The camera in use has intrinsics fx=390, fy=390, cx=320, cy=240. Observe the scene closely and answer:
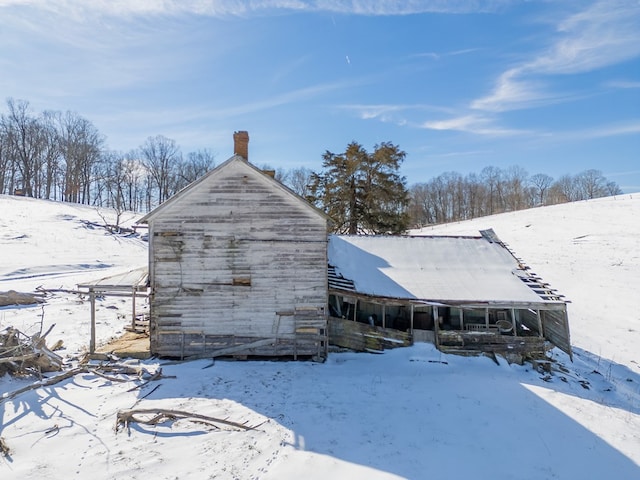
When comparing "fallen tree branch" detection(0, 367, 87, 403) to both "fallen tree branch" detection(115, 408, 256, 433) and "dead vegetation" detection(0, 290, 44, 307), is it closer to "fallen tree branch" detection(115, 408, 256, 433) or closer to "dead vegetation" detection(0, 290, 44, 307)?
"fallen tree branch" detection(115, 408, 256, 433)

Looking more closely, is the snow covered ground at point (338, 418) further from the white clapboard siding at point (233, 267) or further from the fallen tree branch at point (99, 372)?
the white clapboard siding at point (233, 267)

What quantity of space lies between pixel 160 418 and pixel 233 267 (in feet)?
17.9

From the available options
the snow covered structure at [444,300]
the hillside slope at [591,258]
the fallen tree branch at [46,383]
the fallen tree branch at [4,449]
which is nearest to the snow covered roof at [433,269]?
the snow covered structure at [444,300]

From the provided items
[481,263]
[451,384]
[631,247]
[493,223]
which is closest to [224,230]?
[451,384]

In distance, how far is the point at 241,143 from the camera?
47.3ft

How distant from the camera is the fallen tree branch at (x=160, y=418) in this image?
9.31m

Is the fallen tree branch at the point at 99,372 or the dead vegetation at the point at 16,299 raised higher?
the dead vegetation at the point at 16,299

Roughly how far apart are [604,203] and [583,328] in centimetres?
3790

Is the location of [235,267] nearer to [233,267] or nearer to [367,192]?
[233,267]

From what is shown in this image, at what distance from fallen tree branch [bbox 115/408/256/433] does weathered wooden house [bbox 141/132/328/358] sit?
4.12 metres

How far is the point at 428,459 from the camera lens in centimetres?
848

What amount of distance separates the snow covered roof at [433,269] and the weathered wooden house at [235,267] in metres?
2.57

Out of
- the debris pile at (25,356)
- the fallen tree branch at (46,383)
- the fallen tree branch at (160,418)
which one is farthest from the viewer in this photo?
the debris pile at (25,356)

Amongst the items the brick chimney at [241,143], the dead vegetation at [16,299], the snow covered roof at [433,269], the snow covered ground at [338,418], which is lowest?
the snow covered ground at [338,418]
